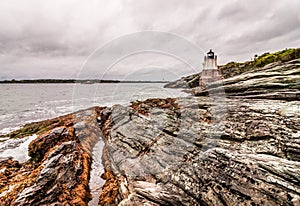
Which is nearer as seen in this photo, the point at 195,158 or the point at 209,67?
the point at 195,158

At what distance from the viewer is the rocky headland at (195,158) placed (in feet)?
21.3

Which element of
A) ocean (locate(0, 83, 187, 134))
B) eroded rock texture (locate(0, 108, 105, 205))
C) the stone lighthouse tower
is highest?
the stone lighthouse tower

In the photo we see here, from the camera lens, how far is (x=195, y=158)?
887cm

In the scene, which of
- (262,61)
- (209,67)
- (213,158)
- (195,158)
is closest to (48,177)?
(195,158)

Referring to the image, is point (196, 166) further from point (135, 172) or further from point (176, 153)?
point (135, 172)

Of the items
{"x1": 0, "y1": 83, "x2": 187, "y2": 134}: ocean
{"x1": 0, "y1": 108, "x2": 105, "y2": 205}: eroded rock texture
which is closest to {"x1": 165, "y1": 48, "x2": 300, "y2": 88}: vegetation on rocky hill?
{"x1": 0, "y1": 83, "x2": 187, "y2": 134}: ocean

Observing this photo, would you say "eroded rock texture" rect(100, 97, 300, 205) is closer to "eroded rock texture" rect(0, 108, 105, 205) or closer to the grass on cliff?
"eroded rock texture" rect(0, 108, 105, 205)

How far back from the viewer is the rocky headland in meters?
6.50

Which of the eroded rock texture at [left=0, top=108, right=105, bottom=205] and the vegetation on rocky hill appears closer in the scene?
the eroded rock texture at [left=0, top=108, right=105, bottom=205]

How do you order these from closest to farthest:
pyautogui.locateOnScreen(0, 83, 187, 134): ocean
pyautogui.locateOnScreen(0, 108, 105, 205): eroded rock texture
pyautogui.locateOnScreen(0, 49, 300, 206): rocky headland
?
pyautogui.locateOnScreen(0, 49, 300, 206): rocky headland
pyautogui.locateOnScreen(0, 108, 105, 205): eroded rock texture
pyautogui.locateOnScreen(0, 83, 187, 134): ocean

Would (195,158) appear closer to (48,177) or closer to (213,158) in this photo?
(213,158)

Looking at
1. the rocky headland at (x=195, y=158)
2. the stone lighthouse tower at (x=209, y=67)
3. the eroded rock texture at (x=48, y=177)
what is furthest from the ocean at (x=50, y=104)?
Answer: the rocky headland at (x=195, y=158)

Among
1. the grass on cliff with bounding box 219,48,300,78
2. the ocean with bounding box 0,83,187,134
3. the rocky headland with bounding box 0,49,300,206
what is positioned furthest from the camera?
the ocean with bounding box 0,83,187,134

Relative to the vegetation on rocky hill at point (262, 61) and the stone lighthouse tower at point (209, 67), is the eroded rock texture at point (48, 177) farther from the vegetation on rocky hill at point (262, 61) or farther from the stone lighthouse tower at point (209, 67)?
the stone lighthouse tower at point (209, 67)
